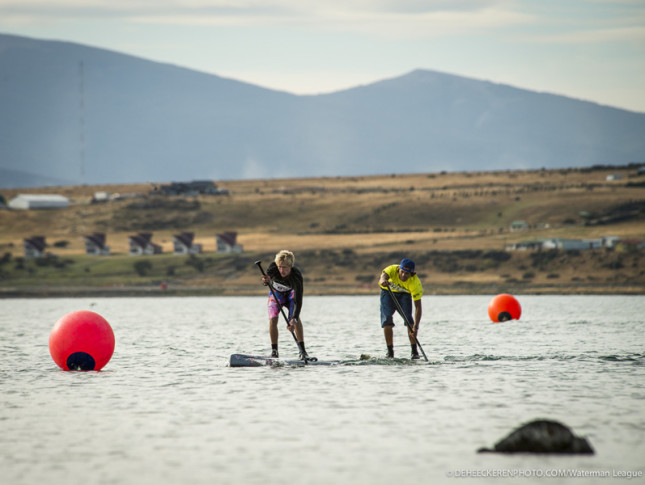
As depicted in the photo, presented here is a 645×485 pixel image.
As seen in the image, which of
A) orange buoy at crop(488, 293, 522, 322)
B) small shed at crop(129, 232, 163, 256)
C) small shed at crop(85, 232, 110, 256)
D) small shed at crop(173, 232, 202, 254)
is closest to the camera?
orange buoy at crop(488, 293, 522, 322)

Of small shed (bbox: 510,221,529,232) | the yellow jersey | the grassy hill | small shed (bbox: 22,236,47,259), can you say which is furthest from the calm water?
small shed (bbox: 22,236,47,259)

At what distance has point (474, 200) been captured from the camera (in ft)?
377

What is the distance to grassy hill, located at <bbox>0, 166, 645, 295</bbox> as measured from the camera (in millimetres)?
77312

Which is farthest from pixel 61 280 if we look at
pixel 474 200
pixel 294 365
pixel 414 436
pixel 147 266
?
pixel 414 436

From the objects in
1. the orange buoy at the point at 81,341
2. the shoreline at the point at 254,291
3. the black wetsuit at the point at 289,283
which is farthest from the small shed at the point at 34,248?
the black wetsuit at the point at 289,283

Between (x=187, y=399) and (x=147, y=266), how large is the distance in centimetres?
7135

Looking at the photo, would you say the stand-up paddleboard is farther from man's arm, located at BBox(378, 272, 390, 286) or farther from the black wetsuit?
man's arm, located at BBox(378, 272, 390, 286)

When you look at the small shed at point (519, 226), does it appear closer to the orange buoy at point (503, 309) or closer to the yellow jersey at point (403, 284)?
the orange buoy at point (503, 309)

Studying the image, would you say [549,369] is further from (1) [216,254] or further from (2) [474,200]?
(2) [474,200]

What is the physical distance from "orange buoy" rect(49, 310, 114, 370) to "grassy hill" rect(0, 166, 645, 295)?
170 feet

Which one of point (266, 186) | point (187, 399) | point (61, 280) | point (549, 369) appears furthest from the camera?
point (266, 186)

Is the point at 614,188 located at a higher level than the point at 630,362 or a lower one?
higher

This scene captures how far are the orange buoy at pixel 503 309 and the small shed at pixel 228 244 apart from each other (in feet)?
183

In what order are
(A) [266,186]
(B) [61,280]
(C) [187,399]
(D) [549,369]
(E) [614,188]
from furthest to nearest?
(A) [266,186] < (E) [614,188] < (B) [61,280] < (D) [549,369] < (C) [187,399]
